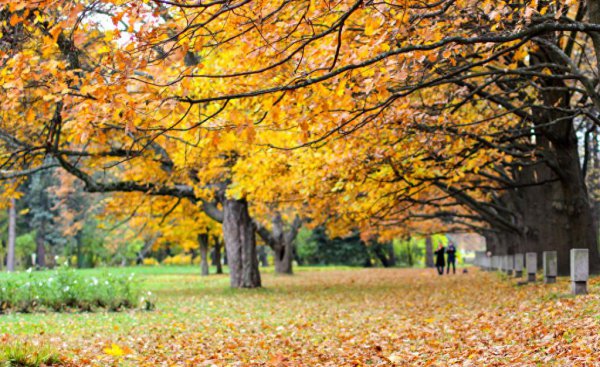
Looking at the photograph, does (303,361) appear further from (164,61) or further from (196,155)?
(196,155)

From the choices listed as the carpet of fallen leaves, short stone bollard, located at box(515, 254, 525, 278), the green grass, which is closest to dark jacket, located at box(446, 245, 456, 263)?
short stone bollard, located at box(515, 254, 525, 278)

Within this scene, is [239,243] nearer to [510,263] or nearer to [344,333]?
[510,263]

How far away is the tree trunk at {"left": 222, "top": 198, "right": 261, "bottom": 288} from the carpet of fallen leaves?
23.2 feet

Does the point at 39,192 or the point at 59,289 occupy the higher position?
the point at 39,192

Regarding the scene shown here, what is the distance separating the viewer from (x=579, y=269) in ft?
40.2

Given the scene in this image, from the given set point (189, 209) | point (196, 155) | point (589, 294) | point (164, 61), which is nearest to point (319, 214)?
point (189, 209)

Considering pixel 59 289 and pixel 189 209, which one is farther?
pixel 189 209

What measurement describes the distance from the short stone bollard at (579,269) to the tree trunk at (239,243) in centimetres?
1348

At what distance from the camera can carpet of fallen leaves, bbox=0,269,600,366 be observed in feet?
25.2

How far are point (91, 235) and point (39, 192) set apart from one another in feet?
19.9

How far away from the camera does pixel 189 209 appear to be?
30594 mm

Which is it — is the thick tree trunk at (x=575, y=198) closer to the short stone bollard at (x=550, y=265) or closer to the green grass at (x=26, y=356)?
the short stone bollard at (x=550, y=265)

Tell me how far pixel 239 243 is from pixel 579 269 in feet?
45.5

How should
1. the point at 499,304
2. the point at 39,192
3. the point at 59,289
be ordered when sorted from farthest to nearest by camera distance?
1. the point at 39,192
2. the point at 59,289
3. the point at 499,304
